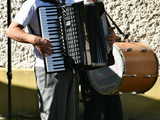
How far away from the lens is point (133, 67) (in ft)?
16.6

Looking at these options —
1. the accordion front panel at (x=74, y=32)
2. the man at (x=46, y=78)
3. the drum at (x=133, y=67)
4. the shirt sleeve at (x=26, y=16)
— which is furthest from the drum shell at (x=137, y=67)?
the shirt sleeve at (x=26, y=16)

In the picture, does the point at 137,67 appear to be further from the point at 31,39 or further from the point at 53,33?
the point at 31,39

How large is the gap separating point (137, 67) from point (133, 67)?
0.04 m

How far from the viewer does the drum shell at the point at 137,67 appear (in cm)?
504

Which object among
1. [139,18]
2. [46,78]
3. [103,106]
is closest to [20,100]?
[103,106]

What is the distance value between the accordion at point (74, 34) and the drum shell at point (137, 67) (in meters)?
0.95

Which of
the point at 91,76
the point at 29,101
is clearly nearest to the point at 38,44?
the point at 91,76

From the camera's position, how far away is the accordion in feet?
13.0

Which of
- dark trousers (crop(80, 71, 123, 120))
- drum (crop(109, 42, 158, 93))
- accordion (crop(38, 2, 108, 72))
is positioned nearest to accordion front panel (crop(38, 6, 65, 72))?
accordion (crop(38, 2, 108, 72))

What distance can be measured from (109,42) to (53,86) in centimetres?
53

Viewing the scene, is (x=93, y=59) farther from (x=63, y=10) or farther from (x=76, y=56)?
(x=63, y=10)

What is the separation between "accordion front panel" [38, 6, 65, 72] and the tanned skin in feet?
0.21

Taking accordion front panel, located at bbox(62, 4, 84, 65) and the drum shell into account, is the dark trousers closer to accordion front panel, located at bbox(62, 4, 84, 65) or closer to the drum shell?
the drum shell

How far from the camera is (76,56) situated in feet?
13.3
